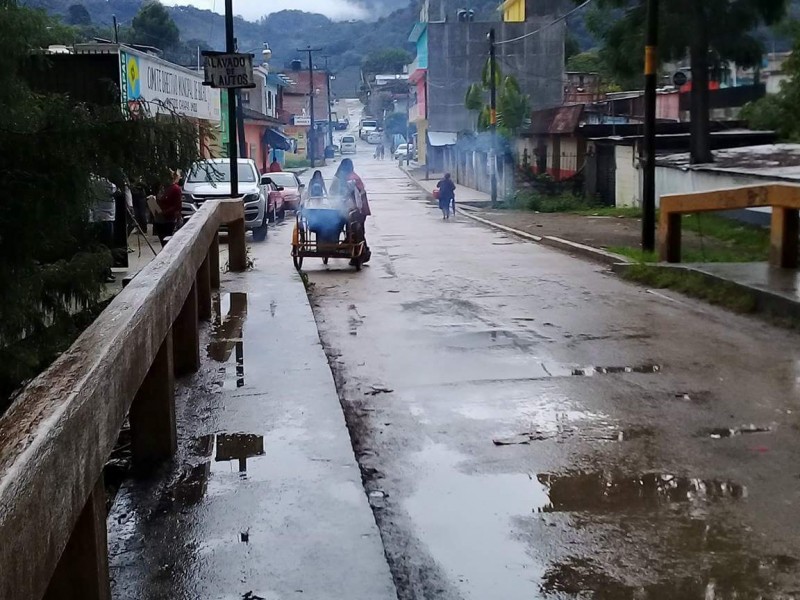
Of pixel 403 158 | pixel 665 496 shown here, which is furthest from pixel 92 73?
pixel 403 158

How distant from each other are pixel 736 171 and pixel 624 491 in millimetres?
18780

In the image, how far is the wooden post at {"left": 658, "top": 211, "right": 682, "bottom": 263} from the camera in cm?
1416

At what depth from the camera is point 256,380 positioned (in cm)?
727

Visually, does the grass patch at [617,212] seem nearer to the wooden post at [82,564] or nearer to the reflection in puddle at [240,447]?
the reflection in puddle at [240,447]

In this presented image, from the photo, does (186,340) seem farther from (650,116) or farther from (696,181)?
(696,181)

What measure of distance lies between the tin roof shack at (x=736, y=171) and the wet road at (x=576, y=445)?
10.2 metres

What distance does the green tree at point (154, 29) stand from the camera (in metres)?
57.5

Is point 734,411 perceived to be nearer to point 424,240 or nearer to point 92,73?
point 92,73

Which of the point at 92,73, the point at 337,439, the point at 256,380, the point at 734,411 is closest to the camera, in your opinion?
the point at 337,439

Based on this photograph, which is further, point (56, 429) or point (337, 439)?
point (337, 439)

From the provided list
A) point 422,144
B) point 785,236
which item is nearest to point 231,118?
point 785,236

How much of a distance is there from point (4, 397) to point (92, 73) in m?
11.4

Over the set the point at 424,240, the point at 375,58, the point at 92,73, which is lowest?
the point at 424,240

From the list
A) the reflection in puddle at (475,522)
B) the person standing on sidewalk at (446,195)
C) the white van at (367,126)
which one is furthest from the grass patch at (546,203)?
the white van at (367,126)
